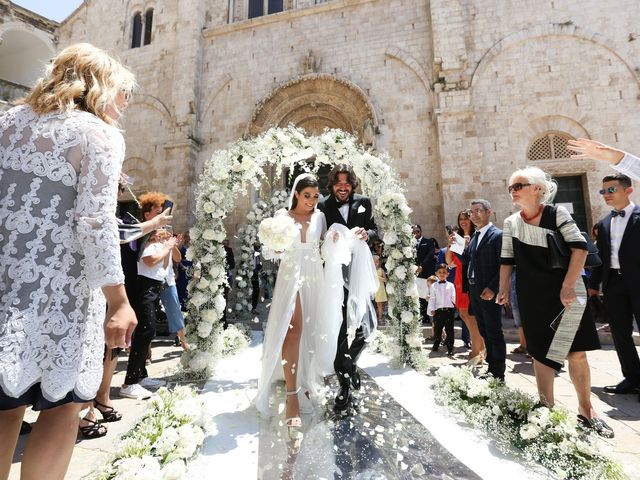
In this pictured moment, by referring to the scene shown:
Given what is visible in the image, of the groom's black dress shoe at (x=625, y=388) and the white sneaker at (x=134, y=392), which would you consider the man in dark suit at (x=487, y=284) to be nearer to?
the groom's black dress shoe at (x=625, y=388)

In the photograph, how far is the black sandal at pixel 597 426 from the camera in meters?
2.72

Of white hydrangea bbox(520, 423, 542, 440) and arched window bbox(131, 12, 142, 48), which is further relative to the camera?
arched window bbox(131, 12, 142, 48)

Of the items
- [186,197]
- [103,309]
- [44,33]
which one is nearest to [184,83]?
[186,197]

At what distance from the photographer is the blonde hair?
1.47 m

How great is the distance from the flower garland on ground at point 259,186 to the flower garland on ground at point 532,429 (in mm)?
1333

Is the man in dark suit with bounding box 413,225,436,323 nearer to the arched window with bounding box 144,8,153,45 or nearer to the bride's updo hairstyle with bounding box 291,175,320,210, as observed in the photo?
the bride's updo hairstyle with bounding box 291,175,320,210

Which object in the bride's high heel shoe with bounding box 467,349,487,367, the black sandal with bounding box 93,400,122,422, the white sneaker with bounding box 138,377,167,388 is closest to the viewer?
the black sandal with bounding box 93,400,122,422

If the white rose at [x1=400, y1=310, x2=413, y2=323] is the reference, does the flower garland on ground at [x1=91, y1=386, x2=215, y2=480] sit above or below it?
below

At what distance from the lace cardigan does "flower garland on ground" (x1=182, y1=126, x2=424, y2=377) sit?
3.21 metres

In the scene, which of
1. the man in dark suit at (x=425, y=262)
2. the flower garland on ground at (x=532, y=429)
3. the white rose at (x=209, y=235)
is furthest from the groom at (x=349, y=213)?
the man in dark suit at (x=425, y=262)

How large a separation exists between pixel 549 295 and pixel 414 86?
9.84 meters

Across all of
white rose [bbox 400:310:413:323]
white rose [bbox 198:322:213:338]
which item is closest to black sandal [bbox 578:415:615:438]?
white rose [bbox 400:310:413:323]

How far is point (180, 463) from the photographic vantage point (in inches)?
77.7

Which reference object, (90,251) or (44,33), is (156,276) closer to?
(90,251)
